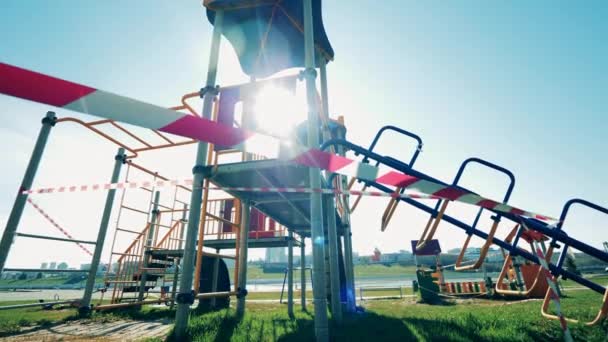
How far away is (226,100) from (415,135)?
345 cm

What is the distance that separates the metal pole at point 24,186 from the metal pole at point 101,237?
5.87 feet

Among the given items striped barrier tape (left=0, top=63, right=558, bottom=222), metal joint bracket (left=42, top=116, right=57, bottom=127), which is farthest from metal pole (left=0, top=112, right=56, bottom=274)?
striped barrier tape (left=0, top=63, right=558, bottom=222)

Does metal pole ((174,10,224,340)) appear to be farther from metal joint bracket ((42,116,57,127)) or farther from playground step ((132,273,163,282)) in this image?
playground step ((132,273,163,282))

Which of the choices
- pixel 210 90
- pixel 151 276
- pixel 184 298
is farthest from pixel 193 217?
pixel 151 276

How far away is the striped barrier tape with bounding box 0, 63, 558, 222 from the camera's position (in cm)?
138

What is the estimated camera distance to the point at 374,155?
14.8ft

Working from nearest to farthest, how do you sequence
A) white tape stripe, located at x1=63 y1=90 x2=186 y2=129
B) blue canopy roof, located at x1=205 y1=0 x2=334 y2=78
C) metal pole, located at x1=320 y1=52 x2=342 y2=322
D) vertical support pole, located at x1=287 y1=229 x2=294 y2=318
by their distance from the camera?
white tape stripe, located at x1=63 y1=90 x2=186 y2=129, metal pole, located at x1=320 y1=52 x2=342 y2=322, blue canopy roof, located at x1=205 y1=0 x2=334 y2=78, vertical support pole, located at x1=287 y1=229 x2=294 y2=318

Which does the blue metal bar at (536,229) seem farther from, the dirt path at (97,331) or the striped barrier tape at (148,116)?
the dirt path at (97,331)

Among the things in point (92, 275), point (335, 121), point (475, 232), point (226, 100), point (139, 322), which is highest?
point (335, 121)

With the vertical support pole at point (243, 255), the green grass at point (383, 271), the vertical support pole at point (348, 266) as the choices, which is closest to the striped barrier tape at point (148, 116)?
the vertical support pole at point (243, 255)

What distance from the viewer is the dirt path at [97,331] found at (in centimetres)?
437

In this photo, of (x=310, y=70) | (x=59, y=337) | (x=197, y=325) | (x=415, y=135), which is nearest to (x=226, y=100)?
(x=310, y=70)

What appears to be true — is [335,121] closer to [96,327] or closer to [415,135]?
[415,135]

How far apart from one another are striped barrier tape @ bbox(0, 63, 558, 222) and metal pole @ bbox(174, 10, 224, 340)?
8.84 feet
